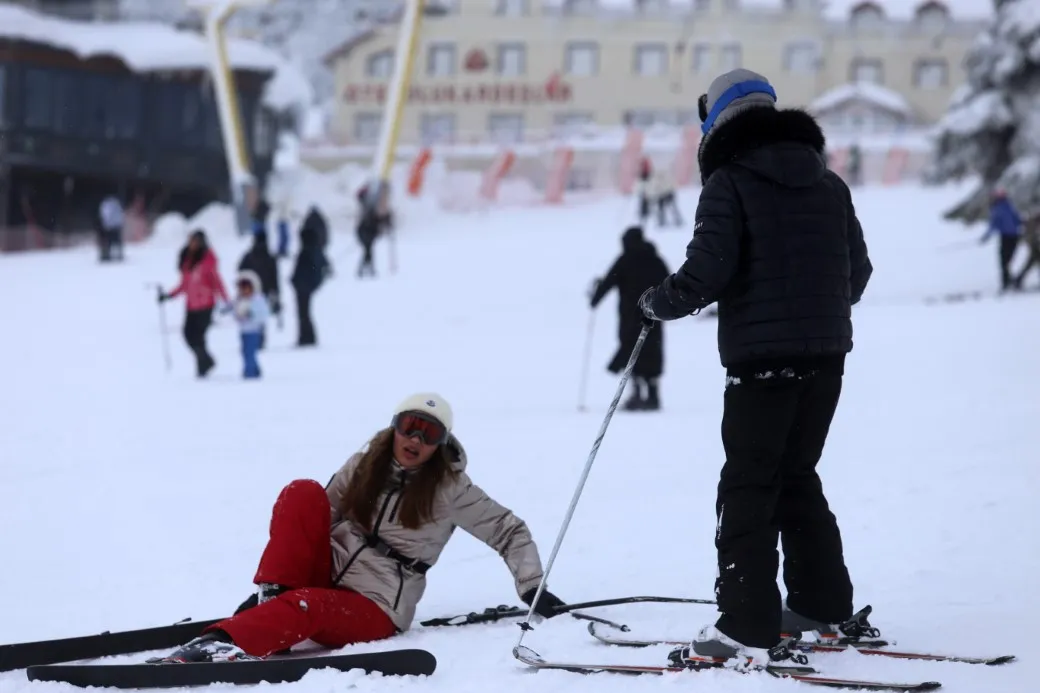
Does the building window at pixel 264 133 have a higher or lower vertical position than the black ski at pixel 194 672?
higher

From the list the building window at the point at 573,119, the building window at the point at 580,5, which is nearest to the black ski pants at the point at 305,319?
the building window at the point at 573,119

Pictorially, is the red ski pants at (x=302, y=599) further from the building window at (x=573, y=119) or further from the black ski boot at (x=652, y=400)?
the building window at (x=573, y=119)

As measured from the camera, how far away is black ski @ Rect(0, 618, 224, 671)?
135 inches

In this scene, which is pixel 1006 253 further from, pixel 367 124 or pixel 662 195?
pixel 367 124

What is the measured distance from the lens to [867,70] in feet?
149

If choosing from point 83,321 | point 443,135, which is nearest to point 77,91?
point 443,135

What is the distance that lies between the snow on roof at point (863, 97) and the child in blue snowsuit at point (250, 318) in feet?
108

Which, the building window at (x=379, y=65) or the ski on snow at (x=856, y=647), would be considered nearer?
the ski on snow at (x=856, y=647)

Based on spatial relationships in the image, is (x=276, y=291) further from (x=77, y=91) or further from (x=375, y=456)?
(x=77, y=91)

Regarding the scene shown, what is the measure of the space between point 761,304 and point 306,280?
38.5 feet

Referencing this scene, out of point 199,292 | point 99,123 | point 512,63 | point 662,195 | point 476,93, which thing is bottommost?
point 199,292

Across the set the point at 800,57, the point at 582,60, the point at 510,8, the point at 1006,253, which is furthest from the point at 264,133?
the point at 1006,253

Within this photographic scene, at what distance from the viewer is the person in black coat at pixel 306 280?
14.5 m

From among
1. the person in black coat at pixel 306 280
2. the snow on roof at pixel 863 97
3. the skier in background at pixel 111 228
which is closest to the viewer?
the person in black coat at pixel 306 280
